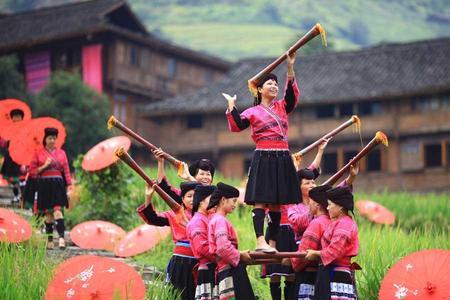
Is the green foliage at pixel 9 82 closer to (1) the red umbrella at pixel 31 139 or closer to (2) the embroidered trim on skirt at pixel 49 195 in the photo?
(1) the red umbrella at pixel 31 139

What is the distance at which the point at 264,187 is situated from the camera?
8.64m

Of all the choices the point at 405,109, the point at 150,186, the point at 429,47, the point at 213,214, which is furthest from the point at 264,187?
the point at 429,47

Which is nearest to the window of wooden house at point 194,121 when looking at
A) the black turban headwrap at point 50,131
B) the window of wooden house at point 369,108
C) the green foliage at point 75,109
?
the window of wooden house at point 369,108

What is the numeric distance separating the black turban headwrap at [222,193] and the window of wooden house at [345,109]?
85.7 ft

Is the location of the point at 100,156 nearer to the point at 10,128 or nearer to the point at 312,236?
the point at 10,128

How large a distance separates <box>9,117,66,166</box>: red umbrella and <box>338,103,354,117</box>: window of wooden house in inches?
895

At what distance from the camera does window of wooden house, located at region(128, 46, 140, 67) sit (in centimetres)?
3547

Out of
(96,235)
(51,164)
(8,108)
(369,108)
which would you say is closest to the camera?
(51,164)

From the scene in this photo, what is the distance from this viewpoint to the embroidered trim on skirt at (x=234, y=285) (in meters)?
8.20

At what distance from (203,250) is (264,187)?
→ 0.77 meters

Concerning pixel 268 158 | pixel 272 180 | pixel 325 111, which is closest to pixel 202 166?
pixel 268 158

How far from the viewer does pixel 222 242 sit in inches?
319

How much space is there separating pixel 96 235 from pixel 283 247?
13.5 feet

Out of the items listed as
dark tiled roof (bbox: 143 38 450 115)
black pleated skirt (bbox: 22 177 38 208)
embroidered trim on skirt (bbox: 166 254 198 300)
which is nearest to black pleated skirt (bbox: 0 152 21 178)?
black pleated skirt (bbox: 22 177 38 208)
